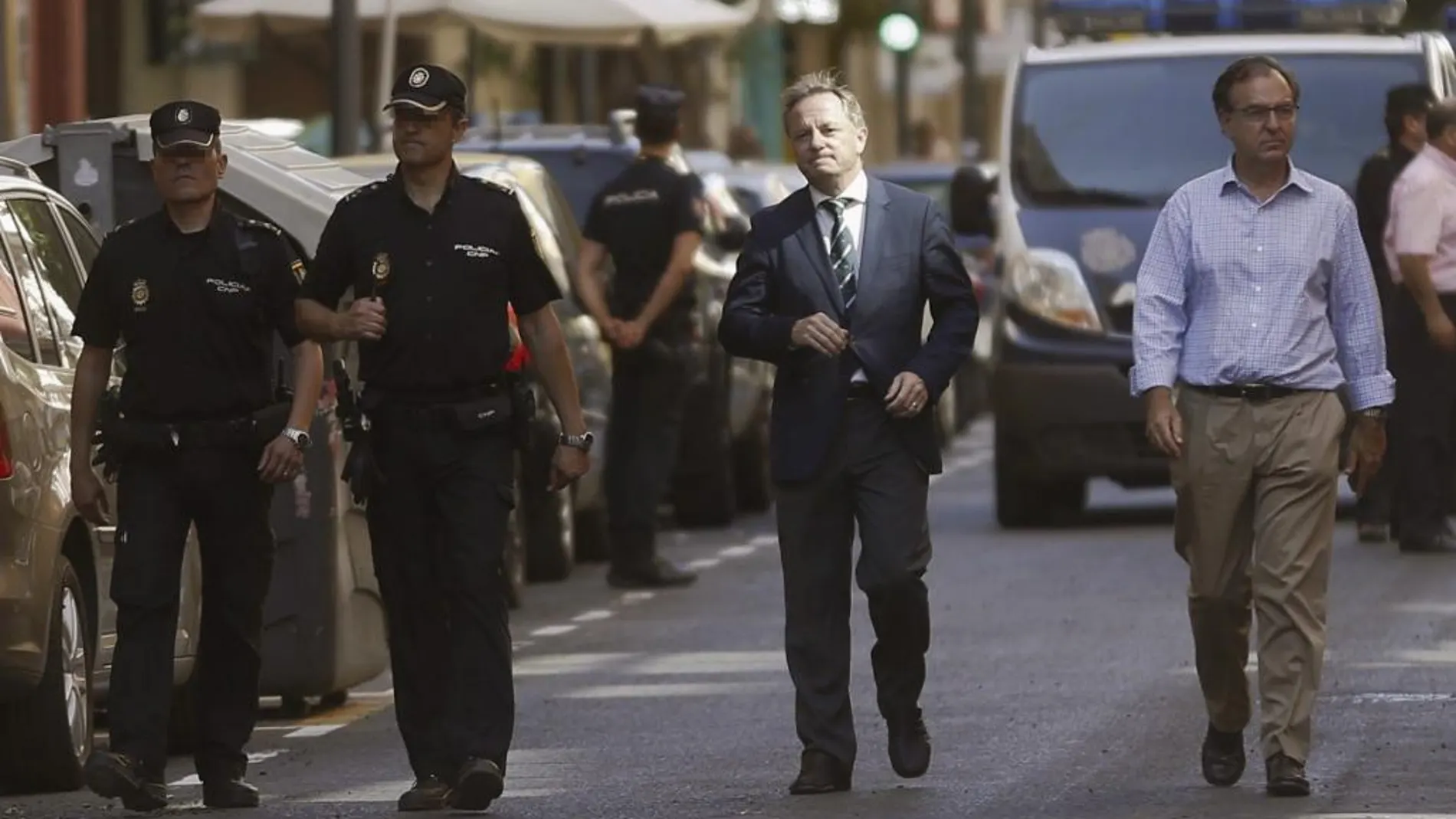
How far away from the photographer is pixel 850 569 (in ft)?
35.8

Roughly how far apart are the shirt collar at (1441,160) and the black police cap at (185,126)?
8.53 m

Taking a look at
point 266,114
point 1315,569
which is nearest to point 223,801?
point 1315,569

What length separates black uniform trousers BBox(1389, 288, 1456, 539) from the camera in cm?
1855

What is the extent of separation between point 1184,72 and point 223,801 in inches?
429

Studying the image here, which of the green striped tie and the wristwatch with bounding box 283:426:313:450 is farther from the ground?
the green striped tie

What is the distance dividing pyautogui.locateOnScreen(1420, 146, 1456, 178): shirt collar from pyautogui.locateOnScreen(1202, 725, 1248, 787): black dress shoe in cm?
785

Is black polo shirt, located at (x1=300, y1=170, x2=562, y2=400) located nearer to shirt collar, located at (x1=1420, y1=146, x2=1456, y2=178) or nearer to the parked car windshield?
shirt collar, located at (x1=1420, y1=146, x2=1456, y2=178)

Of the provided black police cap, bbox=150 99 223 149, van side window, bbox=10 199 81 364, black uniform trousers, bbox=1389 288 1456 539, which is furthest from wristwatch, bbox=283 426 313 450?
black uniform trousers, bbox=1389 288 1456 539

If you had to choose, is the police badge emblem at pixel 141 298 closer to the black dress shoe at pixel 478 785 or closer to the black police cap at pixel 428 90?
the black police cap at pixel 428 90

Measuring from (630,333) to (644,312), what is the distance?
0.34ft

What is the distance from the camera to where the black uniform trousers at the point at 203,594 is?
1060 cm

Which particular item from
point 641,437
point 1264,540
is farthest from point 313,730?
point 641,437

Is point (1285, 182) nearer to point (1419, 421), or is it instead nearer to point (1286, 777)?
point (1286, 777)

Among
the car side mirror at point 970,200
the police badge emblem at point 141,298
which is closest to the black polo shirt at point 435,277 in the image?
the police badge emblem at point 141,298
